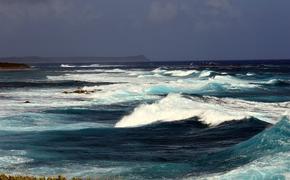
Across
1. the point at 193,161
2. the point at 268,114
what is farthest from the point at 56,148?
the point at 268,114

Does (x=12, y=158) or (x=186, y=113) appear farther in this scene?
(x=186, y=113)

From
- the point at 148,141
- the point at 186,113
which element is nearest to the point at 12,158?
the point at 148,141

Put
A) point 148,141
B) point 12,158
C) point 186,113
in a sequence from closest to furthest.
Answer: point 12,158 → point 148,141 → point 186,113

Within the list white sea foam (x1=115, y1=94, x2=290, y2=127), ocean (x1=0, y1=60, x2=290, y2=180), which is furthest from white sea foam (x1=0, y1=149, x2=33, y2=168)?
white sea foam (x1=115, y1=94, x2=290, y2=127)

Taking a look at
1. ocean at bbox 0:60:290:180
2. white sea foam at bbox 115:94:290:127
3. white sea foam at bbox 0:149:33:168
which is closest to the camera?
ocean at bbox 0:60:290:180

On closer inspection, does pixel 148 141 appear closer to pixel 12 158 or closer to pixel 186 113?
pixel 12 158

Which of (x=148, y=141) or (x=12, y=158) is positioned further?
(x=148, y=141)

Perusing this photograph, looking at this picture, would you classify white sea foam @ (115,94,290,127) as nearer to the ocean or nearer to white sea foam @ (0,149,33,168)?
the ocean

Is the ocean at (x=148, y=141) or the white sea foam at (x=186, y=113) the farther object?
the white sea foam at (x=186, y=113)

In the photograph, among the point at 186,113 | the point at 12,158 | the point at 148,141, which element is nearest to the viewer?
the point at 12,158

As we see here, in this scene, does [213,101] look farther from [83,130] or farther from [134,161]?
[134,161]

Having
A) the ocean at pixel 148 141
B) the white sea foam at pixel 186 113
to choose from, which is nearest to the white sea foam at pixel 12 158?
the ocean at pixel 148 141

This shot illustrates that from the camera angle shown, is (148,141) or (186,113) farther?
(186,113)

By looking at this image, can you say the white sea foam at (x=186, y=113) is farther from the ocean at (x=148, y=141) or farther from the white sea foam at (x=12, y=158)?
the white sea foam at (x=12, y=158)
